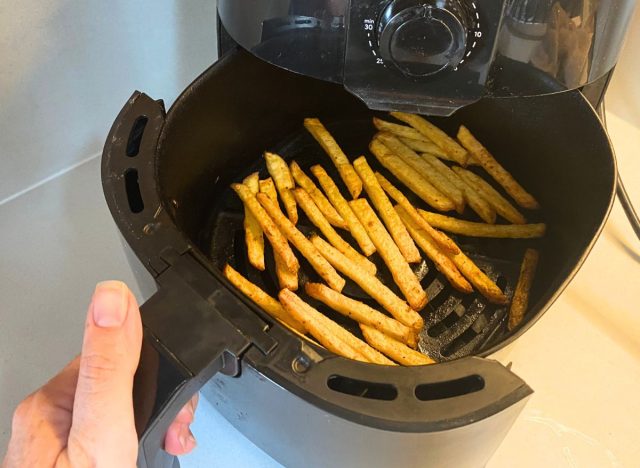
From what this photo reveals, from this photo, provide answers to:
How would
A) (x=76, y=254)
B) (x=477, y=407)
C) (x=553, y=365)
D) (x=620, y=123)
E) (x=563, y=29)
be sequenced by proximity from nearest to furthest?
(x=477, y=407), (x=563, y=29), (x=553, y=365), (x=76, y=254), (x=620, y=123)

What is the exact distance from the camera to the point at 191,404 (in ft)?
2.46

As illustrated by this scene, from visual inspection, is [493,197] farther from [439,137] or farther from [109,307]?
[109,307]

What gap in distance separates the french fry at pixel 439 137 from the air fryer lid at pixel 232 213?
0.06m

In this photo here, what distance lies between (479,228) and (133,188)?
453mm

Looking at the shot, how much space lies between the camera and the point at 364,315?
758 millimetres

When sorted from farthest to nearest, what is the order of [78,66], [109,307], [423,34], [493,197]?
[78,66]
[493,197]
[423,34]
[109,307]

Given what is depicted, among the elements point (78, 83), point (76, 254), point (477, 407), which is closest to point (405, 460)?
point (477, 407)

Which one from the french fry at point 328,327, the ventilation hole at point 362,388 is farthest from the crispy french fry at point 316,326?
the ventilation hole at point 362,388

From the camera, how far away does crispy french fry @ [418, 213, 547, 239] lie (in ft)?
2.91

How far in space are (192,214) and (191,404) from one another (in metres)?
0.28

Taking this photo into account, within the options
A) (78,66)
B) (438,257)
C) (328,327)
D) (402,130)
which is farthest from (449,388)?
(78,66)

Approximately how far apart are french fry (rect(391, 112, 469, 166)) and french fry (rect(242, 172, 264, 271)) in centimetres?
25

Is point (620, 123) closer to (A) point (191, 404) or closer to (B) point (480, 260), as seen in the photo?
(B) point (480, 260)

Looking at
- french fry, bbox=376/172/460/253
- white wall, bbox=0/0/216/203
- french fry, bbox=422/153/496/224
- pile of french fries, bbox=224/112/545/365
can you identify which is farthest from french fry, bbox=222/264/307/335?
white wall, bbox=0/0/216/203
